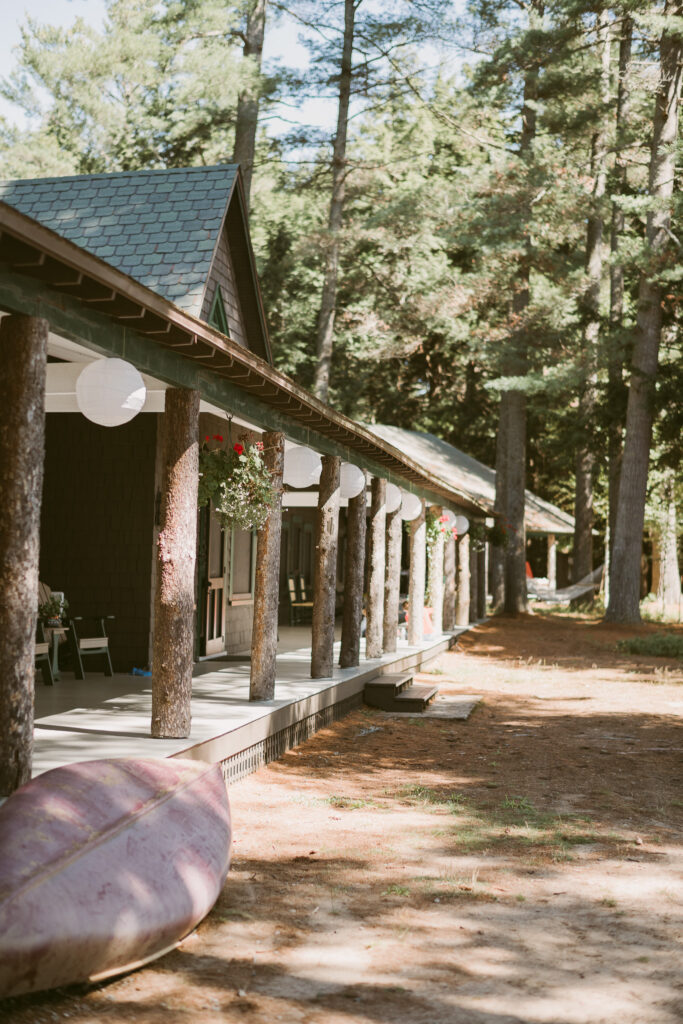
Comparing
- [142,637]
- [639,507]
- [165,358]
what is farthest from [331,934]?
[639,507]

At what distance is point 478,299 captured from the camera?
29938 millimetres

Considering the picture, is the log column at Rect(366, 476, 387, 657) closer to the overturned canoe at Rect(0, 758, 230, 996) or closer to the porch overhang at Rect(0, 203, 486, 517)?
the porch overhang at Rect(0, 203, 486, 517)

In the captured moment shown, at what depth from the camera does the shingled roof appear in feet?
94.3

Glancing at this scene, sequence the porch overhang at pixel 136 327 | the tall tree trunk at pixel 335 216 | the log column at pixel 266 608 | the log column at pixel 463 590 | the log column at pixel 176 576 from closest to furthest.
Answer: the porch overhang at pixel 136 327
the log column at pixel 176 576
the log column at pixel 266 608
the log column at pixel 463 590
the tall tree trunk at pixel 335 216

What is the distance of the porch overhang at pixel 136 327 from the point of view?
4.86 meters

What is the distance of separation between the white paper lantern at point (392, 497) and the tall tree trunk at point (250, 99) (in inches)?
400

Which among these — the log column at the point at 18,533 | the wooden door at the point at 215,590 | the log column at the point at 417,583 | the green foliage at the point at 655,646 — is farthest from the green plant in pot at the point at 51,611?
the green foliage at the point at 655,646

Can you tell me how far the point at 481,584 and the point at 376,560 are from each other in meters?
14.2

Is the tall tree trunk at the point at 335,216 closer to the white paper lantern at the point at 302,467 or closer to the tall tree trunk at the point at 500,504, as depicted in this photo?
the tall tree trunk at the point at 500,504

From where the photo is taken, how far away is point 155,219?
12891 millimetres

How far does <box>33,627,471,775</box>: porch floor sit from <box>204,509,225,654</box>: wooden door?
76 cm

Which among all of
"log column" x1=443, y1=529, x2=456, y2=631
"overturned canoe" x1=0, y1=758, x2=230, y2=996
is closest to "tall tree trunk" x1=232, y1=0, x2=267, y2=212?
"log column" x1=443, y1=529, x2=456, y2=631

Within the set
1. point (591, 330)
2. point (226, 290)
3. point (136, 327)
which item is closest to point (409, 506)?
point (226, 290)

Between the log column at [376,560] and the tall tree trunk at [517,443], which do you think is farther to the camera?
the tall tree trunk at [517,443]
